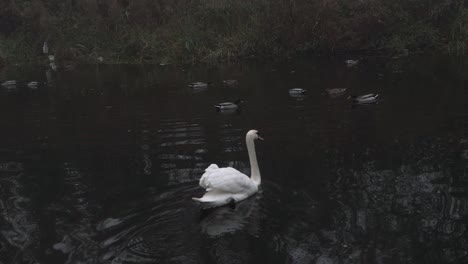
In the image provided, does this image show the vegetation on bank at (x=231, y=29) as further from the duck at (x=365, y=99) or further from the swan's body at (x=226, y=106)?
the swan's body at (x=226, y=106)

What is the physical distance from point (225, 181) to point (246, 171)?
6.92 ft

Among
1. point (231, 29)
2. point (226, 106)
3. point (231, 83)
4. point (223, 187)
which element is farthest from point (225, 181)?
point (231, 29)

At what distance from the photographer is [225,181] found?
7.74 metres

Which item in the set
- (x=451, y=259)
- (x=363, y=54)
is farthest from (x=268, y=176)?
(x=363, y=54)

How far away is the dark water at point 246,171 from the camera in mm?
6605

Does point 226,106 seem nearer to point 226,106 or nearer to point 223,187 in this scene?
point 226,106

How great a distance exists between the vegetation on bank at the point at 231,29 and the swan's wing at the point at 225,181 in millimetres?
23300

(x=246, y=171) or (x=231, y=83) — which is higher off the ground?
(x=246, y=171)

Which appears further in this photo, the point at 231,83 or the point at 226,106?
the point at 231,83

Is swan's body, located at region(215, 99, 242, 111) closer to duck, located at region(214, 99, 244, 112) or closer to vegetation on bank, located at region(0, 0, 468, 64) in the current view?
duck, located at region(214, 99, 244, 112)

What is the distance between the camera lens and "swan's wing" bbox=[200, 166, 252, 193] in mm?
7675

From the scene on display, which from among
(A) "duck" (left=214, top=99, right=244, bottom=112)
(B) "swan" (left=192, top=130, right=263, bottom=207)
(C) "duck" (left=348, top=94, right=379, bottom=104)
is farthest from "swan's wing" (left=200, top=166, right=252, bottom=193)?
(C) "duck" (left=348, top=94, right=379, bottom=104)

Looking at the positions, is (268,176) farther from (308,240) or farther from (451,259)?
(451,259)

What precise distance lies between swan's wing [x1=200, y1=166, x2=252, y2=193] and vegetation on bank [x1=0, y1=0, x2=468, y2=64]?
23.3 m
